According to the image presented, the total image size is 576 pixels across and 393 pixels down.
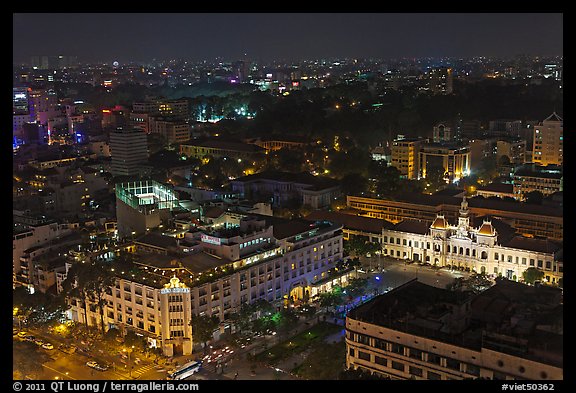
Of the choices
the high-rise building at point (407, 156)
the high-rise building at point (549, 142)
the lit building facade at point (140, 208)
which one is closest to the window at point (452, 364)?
the lit building facade at point (140, 208)

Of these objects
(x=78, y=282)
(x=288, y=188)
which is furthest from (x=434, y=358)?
(x=288, y=188)

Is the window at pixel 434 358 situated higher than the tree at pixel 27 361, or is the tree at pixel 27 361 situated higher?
the window at pixel 434 358

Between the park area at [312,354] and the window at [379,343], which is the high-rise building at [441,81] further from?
the window at [379,343]

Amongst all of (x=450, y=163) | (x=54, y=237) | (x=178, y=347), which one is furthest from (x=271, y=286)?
(x=450, y=163)

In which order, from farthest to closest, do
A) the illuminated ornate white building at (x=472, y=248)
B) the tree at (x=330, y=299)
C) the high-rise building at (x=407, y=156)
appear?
the high-rise building at (x=407, y=156)
the illuminated ornate white building at (x=472, y=248)
the tree at (x=330, y=299)

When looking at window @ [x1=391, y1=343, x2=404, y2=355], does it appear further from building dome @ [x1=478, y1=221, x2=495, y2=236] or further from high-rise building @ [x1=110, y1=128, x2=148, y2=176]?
high-rise building @ [x1=110, y1=128, x2=148, y2=176]

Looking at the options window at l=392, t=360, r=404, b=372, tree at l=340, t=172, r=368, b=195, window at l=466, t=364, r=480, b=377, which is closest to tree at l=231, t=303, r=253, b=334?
window at l=392, t=360, r=404, b=372

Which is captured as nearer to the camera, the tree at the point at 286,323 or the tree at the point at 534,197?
the tree at the point at 286,323

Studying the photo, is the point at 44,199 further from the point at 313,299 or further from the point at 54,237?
the point at 313,299
